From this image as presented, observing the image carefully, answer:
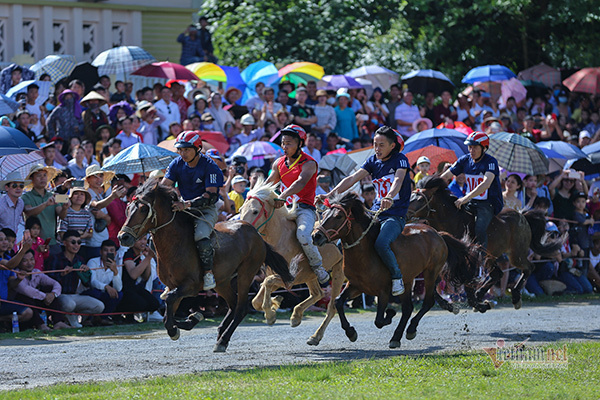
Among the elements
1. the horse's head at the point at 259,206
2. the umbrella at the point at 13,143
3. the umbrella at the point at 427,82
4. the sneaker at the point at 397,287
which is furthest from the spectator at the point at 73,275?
the umbrella at the point at 427,82

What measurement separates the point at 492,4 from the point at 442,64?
107 inches

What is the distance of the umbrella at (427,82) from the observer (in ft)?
84.9

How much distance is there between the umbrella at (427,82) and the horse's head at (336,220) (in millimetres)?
14585

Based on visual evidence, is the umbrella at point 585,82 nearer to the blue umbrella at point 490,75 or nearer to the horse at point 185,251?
the blue umbrella at point 490,75

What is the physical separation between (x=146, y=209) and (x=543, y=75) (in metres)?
20.3

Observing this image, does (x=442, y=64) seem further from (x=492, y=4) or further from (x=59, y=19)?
(x=59, y=19)

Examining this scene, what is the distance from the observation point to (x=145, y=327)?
1457 cm

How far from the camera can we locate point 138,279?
615 inches

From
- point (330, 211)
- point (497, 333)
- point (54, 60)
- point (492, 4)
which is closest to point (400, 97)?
point (492, 4)

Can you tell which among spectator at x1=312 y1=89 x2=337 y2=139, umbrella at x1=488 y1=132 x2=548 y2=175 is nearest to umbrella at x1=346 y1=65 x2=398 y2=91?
spectator at x1=312 y1=89 x2=337 y2=139

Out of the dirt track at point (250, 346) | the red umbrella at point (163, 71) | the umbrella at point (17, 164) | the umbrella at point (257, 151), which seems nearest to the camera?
the dirt track at point (250, 346)

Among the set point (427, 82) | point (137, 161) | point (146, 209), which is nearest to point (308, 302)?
point (146, 209)

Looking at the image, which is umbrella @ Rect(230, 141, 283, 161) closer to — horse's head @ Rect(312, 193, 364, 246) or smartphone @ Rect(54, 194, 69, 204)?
smartphone @ Rect(54, 194, 69, 204)

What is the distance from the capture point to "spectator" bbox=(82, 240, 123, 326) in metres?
15.0
